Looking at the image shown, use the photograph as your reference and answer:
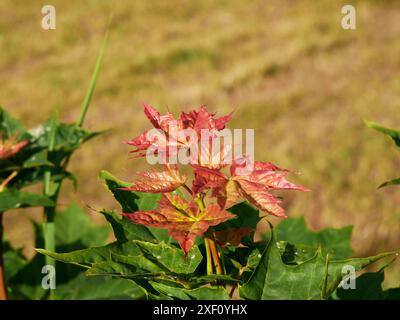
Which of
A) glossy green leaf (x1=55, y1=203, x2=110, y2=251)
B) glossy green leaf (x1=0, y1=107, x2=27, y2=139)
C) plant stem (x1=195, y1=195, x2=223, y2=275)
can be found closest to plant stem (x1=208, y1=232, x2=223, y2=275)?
plant stem (x1=195, y1=195, x2=223, y2=275)

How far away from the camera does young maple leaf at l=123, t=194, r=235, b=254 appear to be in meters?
0.77

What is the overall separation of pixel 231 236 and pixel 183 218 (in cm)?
9

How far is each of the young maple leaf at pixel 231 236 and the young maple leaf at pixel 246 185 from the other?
9 centimetres

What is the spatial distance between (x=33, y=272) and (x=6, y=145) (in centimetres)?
43

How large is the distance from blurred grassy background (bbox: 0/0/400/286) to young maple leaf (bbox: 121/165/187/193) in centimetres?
270

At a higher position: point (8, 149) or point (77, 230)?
point (8, 149)

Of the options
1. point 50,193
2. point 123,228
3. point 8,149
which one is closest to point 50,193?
point 50,193

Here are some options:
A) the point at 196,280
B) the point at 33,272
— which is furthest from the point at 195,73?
the point at 196,280

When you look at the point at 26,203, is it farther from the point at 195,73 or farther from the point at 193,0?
the point at 193,0

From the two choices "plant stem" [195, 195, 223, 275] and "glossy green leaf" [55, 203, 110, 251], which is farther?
"glossy green leaf" [55, 203, 110, 251]

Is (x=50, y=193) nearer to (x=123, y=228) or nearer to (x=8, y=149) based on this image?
(x=8, y=149)

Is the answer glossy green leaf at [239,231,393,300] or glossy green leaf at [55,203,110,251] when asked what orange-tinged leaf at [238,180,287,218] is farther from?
glossy green leaf at [55,203,110,251]

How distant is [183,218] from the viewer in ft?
2.61

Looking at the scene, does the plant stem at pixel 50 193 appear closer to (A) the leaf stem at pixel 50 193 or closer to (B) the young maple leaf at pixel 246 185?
(A) the leaf stem at pixel 50 193
